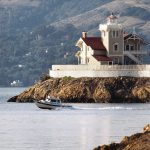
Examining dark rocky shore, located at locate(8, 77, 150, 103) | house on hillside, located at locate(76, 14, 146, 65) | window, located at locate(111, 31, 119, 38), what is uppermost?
window, located at locate(111, 31, 119, 38)

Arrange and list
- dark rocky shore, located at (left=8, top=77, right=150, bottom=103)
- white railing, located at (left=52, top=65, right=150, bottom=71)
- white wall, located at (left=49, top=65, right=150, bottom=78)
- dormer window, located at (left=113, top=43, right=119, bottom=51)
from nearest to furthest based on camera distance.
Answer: dark rocky shore, located at (left=8, top=77, right=150, bottom=103) → white wall, located at (left=49, top=65, right=150, bottom=78) → white railing, located at (left=52, top=65, right=150, bottom=71) → dormer window, located at (left=113, top=43, right=119, bottom=51)

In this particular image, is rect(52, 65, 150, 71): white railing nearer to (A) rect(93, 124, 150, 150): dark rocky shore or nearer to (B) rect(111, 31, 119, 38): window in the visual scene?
(B) rect(111, 31, 119, 38): window

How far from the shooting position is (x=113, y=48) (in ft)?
509

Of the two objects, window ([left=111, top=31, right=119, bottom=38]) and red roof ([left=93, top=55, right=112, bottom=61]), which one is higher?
window ([left=111, top=31, right=119, bottom=38])

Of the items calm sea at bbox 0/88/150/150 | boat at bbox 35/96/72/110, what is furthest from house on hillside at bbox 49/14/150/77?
boat at bbox 35/96/72/110

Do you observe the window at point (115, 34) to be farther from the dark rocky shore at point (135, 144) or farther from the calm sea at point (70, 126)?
the dark rocky shore at point (135, 144)

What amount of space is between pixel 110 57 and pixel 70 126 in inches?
2418

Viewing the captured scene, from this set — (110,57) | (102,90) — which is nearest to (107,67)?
(102,90)

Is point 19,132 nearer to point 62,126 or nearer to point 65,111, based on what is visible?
point 62,126

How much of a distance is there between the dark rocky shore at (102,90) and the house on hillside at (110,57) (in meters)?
1.97

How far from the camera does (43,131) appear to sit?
282ft

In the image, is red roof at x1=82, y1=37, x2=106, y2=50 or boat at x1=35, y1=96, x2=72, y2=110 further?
red roof at x1=82, y1=37, x2=106, y2=50

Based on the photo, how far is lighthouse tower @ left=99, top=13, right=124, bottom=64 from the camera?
15425 centimetres

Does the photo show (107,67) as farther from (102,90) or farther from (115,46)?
(115,46)
